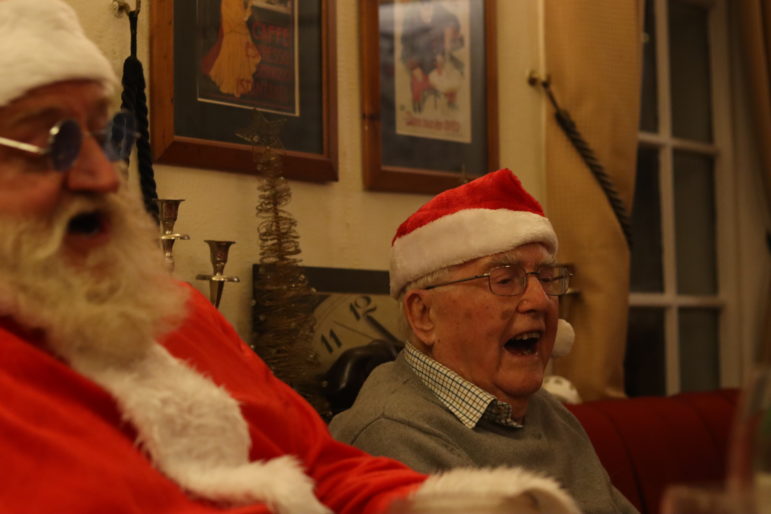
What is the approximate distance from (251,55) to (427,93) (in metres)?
0.54

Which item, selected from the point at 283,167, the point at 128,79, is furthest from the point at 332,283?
the point at 128,79

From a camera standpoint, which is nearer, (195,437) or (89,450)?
(89,450)

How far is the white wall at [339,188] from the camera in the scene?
1828 mm

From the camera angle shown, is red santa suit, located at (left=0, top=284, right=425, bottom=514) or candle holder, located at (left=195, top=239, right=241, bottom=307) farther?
candle holder, located at (left=195, top=239, right=241, bottom=307)

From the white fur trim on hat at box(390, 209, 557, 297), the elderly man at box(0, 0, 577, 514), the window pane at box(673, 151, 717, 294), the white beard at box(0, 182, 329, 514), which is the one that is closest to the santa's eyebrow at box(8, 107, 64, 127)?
the elderly man at box(0, 0, 577, 514)

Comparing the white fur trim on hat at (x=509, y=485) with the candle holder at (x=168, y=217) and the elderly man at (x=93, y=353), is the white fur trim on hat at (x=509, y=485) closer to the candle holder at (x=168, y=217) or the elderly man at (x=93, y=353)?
the elderly man at (x=93, y=353)

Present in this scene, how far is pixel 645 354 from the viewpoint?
3.19 metres

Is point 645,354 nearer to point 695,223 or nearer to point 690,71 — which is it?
point 695,223

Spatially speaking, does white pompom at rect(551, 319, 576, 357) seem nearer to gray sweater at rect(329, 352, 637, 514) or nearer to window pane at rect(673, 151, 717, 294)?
gray sweater at rect(329, 352, 637, 514)

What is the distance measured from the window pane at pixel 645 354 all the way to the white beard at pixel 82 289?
7.56 ft

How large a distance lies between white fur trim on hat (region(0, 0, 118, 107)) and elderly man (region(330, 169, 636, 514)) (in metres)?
0.75

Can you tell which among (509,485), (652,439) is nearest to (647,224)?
(652,439)

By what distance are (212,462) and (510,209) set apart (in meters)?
0.87

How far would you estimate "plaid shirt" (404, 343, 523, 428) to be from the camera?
161cm
